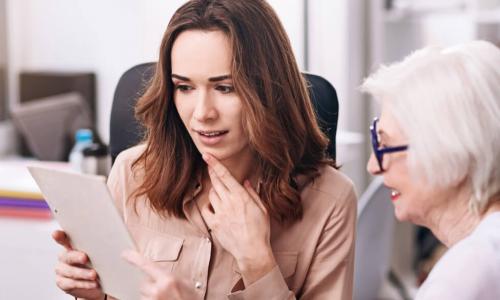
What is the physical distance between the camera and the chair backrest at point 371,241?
2.31 metres

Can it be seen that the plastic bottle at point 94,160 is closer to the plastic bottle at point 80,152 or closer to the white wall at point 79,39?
the plastic bottle at point 80,152

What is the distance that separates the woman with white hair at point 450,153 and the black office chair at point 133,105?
0.38 m

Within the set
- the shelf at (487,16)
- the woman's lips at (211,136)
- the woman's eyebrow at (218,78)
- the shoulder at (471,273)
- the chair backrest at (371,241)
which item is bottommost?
the chair backrest at (371,241)

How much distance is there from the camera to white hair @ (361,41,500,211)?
112 cm

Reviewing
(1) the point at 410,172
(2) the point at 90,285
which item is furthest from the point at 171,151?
(1) the point at 410,172

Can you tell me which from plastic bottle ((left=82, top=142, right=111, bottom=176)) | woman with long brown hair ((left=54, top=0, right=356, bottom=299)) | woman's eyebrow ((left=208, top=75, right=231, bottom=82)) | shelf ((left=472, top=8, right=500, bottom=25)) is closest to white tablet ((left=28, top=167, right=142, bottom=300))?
woman with long brown hair ((left=54, top=0, right=356, bottom=299))

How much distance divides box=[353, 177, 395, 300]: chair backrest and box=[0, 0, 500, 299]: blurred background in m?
0.03

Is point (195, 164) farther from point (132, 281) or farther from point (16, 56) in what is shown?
point (16, 56)

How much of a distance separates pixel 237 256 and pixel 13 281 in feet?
3.26

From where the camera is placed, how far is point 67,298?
2.11 m

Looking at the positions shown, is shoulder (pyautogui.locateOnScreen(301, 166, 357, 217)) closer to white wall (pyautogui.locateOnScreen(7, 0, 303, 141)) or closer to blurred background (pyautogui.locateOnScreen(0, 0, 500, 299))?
blurred background (pyautogui.locateOnScreen(0, 0, 500, 299))

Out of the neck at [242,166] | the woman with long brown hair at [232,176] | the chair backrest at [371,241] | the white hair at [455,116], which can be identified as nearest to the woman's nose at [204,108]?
the woman with long brown hair at [232,176]

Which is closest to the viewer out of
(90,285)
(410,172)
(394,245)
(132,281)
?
(410,172)

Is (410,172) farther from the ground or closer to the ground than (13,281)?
farther from the ground
